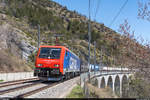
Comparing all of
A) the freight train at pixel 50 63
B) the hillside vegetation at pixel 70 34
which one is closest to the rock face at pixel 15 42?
the hillside vegetation at pixel 70 34

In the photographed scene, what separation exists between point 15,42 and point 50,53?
27048 millimetres

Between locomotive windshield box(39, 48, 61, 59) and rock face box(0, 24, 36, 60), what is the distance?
2390 cm

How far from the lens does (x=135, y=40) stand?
12414 millimetres

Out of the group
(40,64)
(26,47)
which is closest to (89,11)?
(40,64)

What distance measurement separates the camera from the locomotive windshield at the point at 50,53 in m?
17.2

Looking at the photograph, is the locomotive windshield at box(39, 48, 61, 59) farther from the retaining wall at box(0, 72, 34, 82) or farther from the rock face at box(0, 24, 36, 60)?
the rock face at box(0, 24, 36, 60)

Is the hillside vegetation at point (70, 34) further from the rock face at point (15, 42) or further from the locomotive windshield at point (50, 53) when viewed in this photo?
the locomotive windshield at point (50, 53)

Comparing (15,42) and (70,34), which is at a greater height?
(70,34)

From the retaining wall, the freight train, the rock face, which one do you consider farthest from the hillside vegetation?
the retaining wall

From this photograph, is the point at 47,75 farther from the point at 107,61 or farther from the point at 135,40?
the point at 107,61

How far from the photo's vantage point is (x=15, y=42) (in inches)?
1670

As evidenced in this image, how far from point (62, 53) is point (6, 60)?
14335 mm

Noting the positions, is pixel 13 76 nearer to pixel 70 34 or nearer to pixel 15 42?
pixel 15 42

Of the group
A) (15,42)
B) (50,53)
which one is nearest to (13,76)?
(50,53)
